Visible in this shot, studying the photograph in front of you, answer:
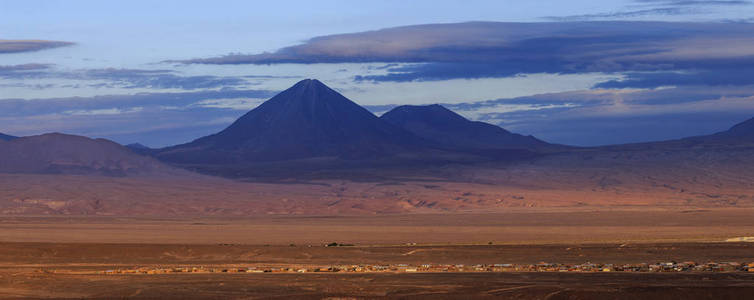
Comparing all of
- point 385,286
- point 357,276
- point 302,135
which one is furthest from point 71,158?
point 385,286

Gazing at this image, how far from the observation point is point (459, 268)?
1097 inches

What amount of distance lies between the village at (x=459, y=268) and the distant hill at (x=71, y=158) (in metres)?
83.3

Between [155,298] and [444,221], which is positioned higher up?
[155,298]

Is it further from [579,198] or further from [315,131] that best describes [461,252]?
[315,131]

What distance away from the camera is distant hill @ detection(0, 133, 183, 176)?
109 m

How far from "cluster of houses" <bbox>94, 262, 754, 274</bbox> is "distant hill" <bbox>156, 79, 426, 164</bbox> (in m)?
120

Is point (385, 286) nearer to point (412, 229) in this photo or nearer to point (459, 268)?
point (459, 268)

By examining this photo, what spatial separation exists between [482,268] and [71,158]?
302 ft

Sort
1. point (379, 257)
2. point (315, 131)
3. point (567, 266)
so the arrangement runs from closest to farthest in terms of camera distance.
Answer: point (567, 266), point (379, 257), point (315, 131)

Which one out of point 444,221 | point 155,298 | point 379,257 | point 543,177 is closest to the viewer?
point 155,298

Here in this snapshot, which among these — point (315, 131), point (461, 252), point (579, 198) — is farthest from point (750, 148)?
point (461, 252)

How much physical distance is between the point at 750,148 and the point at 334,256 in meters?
93.2

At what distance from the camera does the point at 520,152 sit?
14375 centimetres

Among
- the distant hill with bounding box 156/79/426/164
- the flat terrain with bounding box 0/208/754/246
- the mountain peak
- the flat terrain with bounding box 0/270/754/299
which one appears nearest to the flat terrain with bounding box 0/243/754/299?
the flat terrain with bounding box 0/270/754/299
